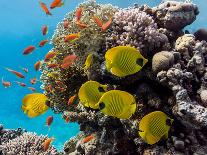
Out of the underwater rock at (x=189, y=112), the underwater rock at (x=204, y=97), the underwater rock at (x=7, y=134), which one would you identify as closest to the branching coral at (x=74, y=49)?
the underwater rock at (x=189, y=112)

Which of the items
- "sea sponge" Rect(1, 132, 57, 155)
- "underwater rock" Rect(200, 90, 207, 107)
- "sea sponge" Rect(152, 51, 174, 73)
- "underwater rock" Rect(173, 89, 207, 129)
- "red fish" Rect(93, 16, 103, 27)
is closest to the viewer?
"underwater rock" Rect(173, 89, 207, 129)

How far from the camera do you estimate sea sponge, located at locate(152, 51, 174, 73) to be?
493cm

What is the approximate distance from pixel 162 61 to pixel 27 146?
445 cm

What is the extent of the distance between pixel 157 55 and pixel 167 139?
1324mm

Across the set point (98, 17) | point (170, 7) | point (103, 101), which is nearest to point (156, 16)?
point (170, 7)

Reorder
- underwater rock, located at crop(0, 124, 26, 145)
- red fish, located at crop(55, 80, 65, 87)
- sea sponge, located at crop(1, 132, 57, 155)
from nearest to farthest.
Answer: red fish, located at crop(55, 80, 65, 87), sea sponge, located at crop(1, 132, 57, 155), underwater rock, located at crop(0, 124, 26, 145)

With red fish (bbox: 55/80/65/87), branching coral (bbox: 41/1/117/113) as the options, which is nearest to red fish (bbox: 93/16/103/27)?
branching coral (bbox: 41/1/117/113)

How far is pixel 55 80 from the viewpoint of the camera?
22.7ft

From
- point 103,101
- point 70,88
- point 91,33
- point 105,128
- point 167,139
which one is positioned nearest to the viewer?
point 103,101

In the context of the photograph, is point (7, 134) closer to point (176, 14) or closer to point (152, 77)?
point (152, 77)

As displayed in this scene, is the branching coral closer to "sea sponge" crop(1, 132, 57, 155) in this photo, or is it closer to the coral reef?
the coral reef

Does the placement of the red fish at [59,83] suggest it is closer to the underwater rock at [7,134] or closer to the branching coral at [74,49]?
the branching coral at [74,49]

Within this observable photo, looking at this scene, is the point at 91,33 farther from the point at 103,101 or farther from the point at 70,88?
the point at 103,101

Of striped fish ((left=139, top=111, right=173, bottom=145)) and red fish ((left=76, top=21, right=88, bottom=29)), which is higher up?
red fish ((left=76, top=21, right=88, bottom=29))
